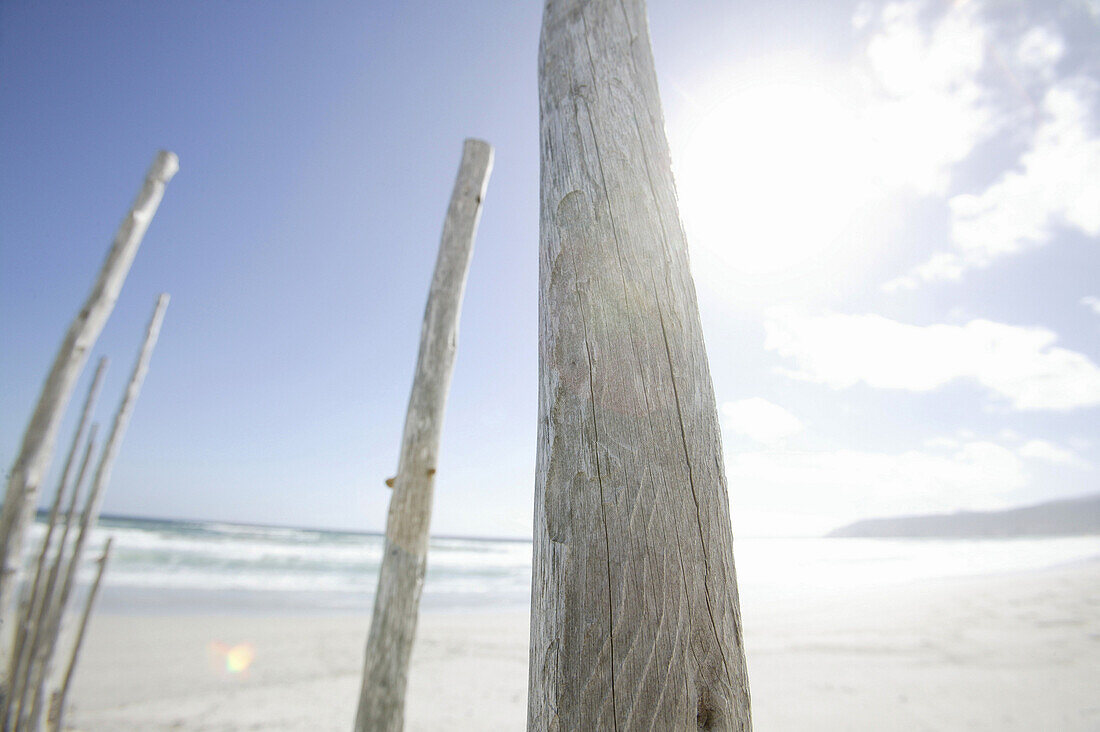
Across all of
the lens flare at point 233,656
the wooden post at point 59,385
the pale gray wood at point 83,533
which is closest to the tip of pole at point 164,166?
the wooden post at point 59,385

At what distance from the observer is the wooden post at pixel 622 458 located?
649 mm

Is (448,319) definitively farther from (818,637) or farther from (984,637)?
(984,637)

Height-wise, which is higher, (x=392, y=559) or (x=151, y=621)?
(x=392, y=559)

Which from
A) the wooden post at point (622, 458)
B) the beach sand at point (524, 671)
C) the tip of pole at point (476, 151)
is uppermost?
the tip of pole at point (476, 151)

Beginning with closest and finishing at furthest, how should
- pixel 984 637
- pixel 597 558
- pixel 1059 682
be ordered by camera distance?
pixel 597 558, pixel 1059 682, pixel 984 637

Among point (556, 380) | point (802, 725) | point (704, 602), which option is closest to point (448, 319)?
point (556, 380)

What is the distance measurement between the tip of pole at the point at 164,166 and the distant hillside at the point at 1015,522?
44451 millimetres

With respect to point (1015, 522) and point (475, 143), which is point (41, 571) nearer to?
point (475, 143)

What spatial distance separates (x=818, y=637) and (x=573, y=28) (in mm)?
9133

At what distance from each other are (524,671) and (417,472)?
4674mm

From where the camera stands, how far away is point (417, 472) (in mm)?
2918

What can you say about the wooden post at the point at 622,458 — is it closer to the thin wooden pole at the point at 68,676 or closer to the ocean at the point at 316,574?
the thin wooden pole at the point at 68,676

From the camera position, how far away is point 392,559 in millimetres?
2779

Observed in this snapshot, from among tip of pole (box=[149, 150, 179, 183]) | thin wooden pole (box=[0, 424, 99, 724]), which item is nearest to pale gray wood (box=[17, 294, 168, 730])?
thin wooden pole (box=[0, 424, 99, 724])
